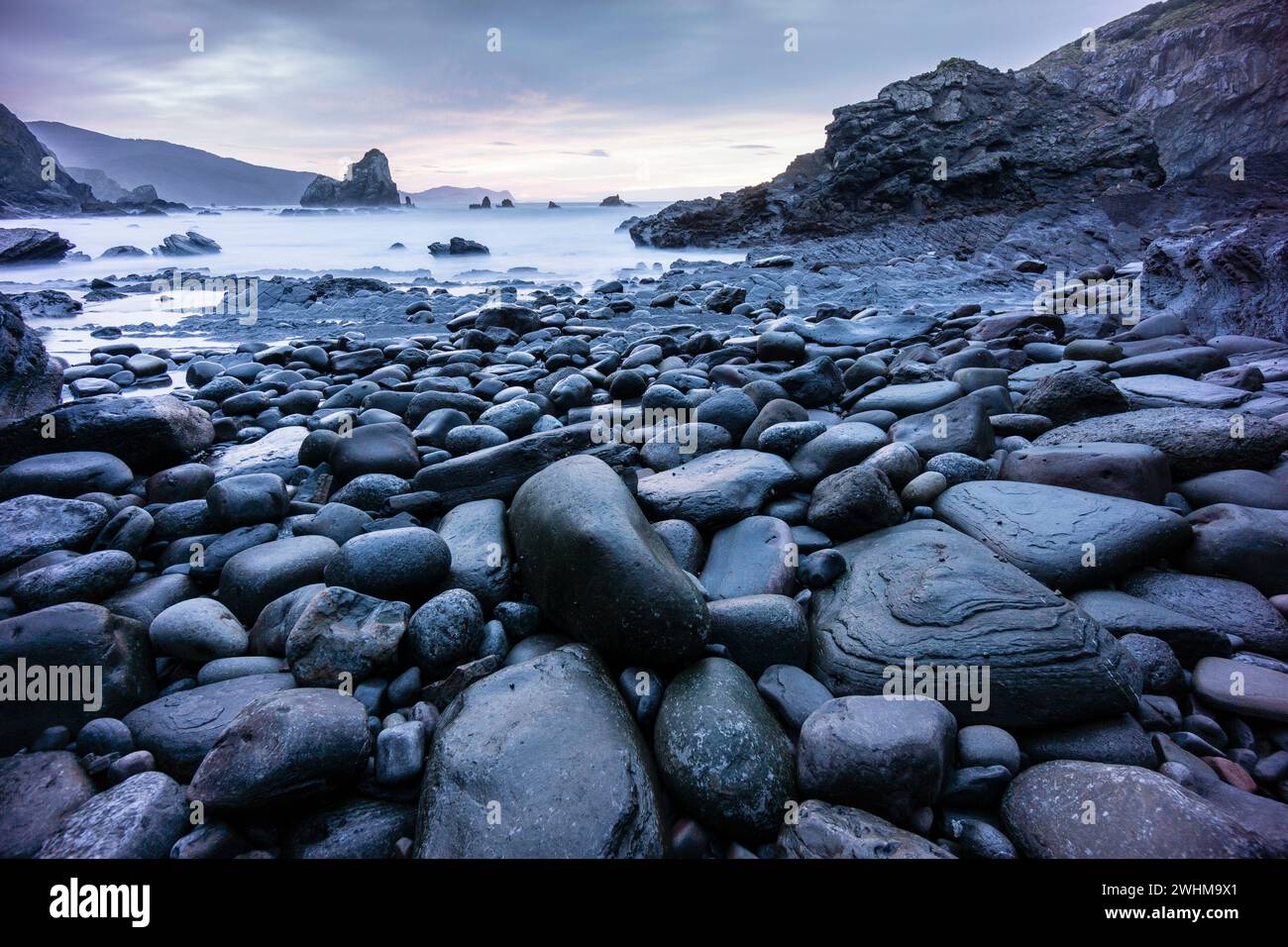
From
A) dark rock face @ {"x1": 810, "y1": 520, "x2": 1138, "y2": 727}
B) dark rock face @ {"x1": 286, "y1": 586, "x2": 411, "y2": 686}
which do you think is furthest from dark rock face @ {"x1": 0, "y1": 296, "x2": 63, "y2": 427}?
dark rock face @ {"x1": 810, "y1": 520, "x2": 1138, "y2": 727}

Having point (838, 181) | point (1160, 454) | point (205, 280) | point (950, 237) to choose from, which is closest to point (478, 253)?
point (205, 280)

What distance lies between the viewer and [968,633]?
2184 mm

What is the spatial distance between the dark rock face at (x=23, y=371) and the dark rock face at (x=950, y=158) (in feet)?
54.1

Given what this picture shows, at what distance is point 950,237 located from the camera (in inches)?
587

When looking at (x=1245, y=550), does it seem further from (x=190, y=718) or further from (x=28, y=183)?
(x=28, y=183)

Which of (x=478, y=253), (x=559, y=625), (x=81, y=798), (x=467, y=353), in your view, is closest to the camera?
(x=81, y=798)

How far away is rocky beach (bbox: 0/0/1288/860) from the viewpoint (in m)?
1.74

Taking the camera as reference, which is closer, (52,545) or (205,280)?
(52,545)

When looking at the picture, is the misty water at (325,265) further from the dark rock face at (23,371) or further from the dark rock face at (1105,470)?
the dark rock face at (1105,470)

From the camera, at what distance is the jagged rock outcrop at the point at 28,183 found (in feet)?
180

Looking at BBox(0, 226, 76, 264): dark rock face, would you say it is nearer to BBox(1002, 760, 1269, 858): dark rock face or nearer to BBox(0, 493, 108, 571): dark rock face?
BBox(0, 493, 108, 571): dark rock face

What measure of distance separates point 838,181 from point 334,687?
2075cm

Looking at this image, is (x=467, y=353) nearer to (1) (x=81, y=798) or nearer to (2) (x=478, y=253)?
(1) (x=81, y=798)

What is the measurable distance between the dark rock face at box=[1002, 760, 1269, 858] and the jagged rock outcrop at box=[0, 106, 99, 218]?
70.2 meters
